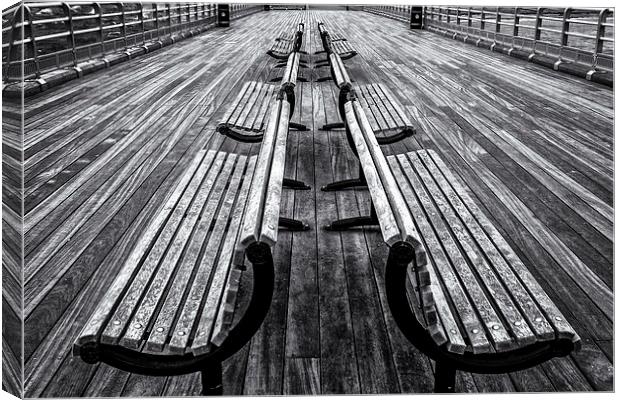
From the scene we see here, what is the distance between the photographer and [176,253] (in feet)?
7.61

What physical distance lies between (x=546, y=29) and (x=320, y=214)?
8.88m

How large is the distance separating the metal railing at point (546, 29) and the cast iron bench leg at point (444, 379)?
7.40 metres

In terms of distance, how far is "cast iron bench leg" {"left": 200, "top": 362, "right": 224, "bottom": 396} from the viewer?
196 cm

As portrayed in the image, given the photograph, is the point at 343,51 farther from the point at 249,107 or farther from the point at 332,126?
the point at 249,107

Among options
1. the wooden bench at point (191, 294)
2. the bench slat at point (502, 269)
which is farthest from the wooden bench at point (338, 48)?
the wooden bench at point (191, 294)

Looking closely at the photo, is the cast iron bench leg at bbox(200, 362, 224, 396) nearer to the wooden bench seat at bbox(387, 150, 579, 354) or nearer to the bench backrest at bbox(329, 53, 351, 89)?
the wooden bench seat at bbox(387, 150, 579, 354)

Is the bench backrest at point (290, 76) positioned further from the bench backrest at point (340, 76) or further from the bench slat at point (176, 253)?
the bench slat at point (176, 253)

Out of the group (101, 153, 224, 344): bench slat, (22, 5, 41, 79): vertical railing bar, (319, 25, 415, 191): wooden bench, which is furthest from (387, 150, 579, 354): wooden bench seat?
(22, 5, 41, 79): vertical railing bar

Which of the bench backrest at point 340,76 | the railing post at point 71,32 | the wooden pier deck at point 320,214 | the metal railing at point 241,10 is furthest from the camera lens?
the metal railing at point 241,10

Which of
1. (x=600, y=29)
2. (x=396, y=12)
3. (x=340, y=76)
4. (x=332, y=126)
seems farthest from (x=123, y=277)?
(x=396, y=12)

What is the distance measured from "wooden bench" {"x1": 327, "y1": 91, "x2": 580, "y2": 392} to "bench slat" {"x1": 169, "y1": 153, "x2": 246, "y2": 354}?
1.89 ft

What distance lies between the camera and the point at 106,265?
3.17 meters

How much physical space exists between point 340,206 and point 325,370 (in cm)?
182

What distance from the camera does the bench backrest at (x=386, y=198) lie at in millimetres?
1714
